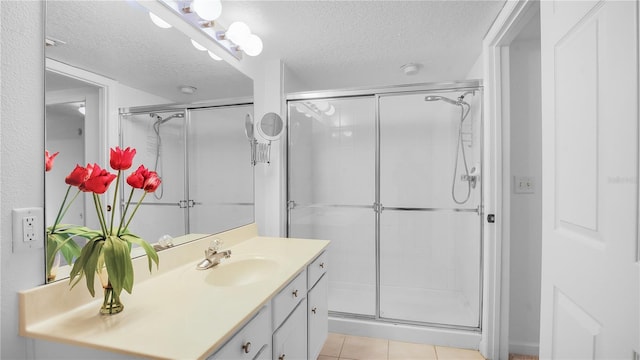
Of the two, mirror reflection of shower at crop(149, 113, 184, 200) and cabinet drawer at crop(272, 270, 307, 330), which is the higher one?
mirror reflection of shower at crop(149, 113, 184, 200)

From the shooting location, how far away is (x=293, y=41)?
2.02m

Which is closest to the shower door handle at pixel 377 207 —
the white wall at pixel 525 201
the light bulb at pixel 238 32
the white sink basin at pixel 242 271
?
the white wall at pixel 525 201

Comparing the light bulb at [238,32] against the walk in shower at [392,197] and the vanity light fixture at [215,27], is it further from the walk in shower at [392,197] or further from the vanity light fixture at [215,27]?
the walk in shower at [392,197]

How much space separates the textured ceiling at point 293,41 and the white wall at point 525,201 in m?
0.37

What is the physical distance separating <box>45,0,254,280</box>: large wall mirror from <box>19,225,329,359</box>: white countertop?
0.12 meters

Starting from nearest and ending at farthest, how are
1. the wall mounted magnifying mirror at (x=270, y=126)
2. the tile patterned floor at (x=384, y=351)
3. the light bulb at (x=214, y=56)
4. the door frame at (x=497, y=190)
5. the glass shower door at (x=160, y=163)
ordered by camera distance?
1. the glass shower door at (x=160, y=163)
2. the light bulb at (x=214, y=56)
3. the door frame at (x=497, y=190)
4. the tile patterned floor at (x=384, y=351)
5. the wall mounted magnifying mirror at (x=270, y=126)

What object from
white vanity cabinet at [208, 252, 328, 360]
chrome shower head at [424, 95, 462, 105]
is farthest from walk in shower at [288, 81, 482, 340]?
white vanity cabinet at [208, 252, 328, 360]

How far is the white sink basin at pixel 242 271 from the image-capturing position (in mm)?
1374

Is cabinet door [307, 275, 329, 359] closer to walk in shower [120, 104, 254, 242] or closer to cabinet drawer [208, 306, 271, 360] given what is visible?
cabinet drawer [208, 306, 271, 360]

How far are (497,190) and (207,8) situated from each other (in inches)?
81.6

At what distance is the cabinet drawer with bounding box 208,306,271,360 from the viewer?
0.80 meters

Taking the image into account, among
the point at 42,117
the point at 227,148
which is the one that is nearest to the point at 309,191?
the point at 227,148

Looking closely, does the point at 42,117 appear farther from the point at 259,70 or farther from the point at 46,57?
the point at 259,70

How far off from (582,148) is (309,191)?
2026 millimetres
